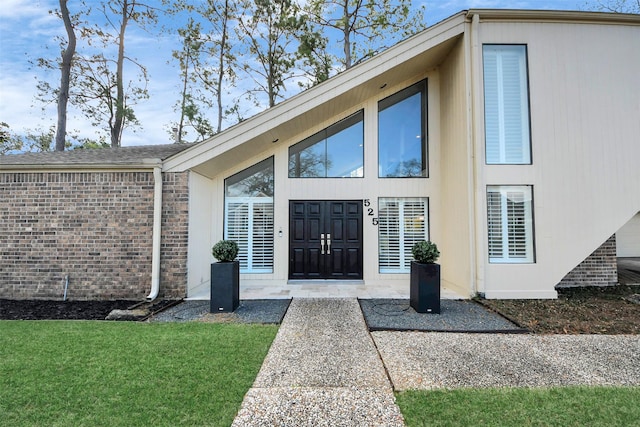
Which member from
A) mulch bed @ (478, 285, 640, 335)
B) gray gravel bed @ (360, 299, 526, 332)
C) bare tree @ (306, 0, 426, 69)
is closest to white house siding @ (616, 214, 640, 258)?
mulch bed @ (478, 285, 640, 335)

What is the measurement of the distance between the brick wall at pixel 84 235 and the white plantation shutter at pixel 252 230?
5.44 feet

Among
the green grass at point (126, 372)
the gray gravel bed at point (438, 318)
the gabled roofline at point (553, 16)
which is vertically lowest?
the gray gravel bed at point (438, 318)

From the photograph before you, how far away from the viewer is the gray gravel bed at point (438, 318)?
4.27m

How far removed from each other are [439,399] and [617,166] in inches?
260

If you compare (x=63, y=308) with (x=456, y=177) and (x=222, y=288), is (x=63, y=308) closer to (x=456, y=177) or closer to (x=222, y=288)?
(x=222, y=288)

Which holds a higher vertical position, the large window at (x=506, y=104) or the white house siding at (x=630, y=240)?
the large window at (x=506, y=104)

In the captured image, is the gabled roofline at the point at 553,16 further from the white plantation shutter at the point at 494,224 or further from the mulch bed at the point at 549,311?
the mulch bed at the point at 549,311

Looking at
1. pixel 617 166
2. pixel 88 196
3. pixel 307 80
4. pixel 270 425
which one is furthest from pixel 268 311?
pixel 307 80

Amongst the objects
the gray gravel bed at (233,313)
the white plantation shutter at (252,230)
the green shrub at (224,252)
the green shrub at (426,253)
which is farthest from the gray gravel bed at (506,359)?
the white plantation shutter at (252,230)

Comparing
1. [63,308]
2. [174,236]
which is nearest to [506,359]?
[174,236]

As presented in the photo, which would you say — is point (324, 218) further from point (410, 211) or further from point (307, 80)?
point (307, 80)

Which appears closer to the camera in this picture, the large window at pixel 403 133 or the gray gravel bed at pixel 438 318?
the gray gravel bed at pixel 438 318

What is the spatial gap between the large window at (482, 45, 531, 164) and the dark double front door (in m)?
3.20

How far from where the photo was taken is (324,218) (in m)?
7.53
